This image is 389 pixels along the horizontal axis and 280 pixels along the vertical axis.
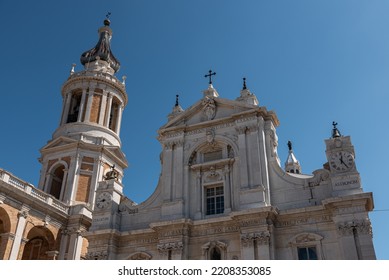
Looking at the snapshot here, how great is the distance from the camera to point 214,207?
73.9 feet

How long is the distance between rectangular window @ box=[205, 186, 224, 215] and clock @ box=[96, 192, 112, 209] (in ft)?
19.2

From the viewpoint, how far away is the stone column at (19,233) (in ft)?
82.9

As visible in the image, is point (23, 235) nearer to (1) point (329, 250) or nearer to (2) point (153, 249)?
(2) point (153, 249)

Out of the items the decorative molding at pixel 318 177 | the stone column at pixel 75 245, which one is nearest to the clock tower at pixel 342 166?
the decorative molding at pixel 318 177

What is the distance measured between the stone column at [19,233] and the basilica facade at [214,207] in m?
0.06

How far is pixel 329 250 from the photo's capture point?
18.9 m

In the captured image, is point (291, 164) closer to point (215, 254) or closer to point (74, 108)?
point (74, 108)

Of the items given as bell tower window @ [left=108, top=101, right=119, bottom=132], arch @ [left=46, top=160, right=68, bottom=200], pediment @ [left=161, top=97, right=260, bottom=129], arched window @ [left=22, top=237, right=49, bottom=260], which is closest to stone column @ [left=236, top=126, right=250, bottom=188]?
pediment @ [left=161, top=97, right=260, bottom=129]

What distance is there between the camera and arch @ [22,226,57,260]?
29109 mm

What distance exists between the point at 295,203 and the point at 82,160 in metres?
20.0

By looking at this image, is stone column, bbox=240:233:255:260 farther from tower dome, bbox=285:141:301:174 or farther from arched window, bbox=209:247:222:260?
tower dome, bbox=285:141:301:174

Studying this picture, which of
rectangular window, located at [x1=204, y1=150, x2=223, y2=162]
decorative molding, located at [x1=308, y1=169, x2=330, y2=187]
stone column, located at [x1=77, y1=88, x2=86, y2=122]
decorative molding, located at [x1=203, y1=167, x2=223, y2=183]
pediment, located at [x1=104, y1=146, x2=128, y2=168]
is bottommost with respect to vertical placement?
decorative molding, located at [x1=308, y1=169, x2=330, y2=187]

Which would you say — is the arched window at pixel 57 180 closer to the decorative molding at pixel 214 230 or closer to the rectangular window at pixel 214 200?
the rectangular window at pixel 214 200
